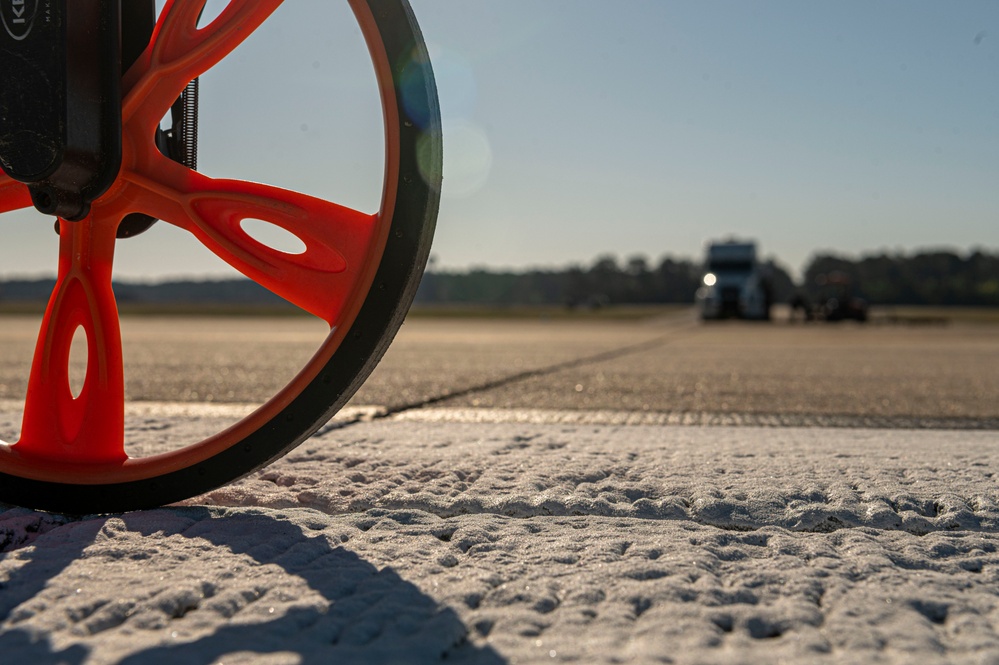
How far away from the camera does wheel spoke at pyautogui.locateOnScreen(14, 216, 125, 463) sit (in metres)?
1.76

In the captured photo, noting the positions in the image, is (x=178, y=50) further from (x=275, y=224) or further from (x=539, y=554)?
(x=539, y=554)

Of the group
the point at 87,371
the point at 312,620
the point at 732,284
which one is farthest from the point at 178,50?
the point at 732,284

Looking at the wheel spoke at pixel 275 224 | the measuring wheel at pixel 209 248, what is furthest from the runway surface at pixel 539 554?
the wheel spoke at pixel 275 224

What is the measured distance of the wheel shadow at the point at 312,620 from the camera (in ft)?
3.60

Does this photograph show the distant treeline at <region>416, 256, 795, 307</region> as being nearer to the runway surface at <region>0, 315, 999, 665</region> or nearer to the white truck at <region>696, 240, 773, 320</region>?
the white truck at <region>696, 240, 773, 320</region>

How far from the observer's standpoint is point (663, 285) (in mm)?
116188

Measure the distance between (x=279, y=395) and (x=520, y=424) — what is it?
67.1 inches

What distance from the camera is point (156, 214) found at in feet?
5.72

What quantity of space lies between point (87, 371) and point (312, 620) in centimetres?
85

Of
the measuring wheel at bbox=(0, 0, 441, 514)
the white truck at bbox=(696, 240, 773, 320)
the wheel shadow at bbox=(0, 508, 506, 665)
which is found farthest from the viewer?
the white truck at bbox=(696, 240, 773, 320)

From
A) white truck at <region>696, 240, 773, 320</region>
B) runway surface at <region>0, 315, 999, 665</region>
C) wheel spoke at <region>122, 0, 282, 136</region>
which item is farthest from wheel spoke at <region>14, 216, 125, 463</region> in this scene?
white truck at <region>696, 240, 773, 320</region>

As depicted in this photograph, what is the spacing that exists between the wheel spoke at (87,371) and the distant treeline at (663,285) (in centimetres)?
9849

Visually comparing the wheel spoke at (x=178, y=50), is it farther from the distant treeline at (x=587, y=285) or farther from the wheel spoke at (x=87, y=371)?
the distant treeline at (x=587, y=285)

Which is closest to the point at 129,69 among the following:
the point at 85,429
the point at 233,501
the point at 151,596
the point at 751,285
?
the point at 85,429
